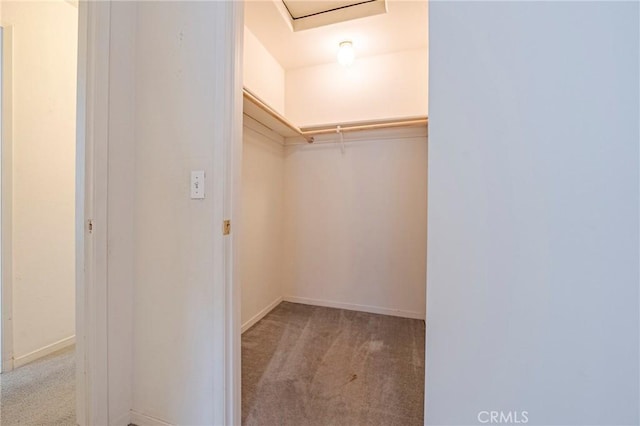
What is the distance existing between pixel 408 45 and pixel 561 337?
2.54 m

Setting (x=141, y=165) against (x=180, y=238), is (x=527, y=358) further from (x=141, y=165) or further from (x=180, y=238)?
(x=141, y=165)

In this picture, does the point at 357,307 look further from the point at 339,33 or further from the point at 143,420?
the point at 339,33

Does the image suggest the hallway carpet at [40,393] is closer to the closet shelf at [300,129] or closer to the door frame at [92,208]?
the door frame at [92,208]

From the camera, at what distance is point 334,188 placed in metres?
2.74

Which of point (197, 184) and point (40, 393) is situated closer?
point (197, 184)

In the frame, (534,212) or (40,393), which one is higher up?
(534,212)

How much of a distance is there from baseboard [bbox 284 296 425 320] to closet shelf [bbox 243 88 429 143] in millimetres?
1728

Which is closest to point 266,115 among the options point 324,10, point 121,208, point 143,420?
point 324,10

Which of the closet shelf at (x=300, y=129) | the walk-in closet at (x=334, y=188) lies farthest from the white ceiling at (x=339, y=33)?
the closet shelf at (x=300, y=129)

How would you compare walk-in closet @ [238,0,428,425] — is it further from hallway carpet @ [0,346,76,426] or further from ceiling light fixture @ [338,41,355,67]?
hallway carpet @ [0,346,76,426]

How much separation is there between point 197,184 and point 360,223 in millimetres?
1834

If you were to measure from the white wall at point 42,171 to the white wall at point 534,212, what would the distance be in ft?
7.91

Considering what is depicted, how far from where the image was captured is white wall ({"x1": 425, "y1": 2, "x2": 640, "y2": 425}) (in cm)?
71

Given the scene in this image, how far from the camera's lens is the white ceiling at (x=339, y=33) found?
1969 millimetres
